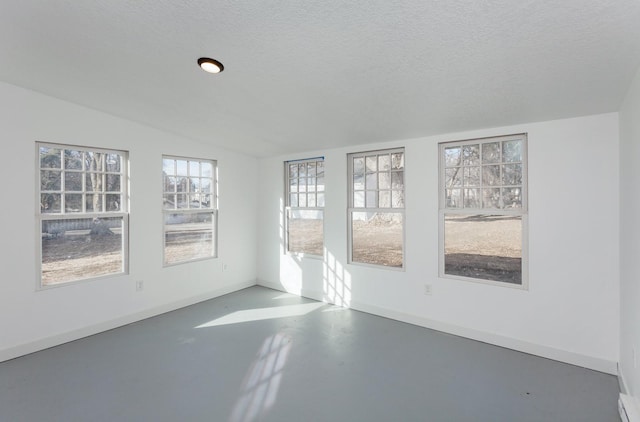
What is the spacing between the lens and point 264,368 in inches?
107

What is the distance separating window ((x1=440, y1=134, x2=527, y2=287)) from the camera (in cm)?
311

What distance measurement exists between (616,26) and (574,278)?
6.96 feet

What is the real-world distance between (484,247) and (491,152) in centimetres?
102

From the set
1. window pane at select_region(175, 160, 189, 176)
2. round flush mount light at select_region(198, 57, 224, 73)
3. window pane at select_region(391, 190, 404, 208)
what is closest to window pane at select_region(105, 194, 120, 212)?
window pane at select_region(175, 160, 189, 176)

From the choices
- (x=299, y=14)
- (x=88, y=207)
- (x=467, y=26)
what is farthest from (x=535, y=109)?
(x=88, y=207)

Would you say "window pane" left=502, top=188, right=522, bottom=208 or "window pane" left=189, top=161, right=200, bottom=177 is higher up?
"window pane" left=189, top=161, right=200, bottom=177

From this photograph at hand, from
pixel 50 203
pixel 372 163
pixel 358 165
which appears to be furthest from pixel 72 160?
pixel 372 163

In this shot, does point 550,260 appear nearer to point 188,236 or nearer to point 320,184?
point 320,184

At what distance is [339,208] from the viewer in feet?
14.4

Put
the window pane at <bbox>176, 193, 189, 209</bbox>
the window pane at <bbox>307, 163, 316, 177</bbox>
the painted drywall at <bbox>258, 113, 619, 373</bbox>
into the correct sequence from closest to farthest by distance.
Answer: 1. the painted drywall at <bbox>258, 113, 619, 373</bbox>
2. the window pane at <bbox>176, 193, 189, 209</bbox>
3. the window pane at <bbox>307, 163, 316, 177</bbox>

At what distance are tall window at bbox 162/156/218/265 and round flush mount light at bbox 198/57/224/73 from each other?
2.22 m

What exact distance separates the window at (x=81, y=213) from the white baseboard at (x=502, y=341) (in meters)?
3.17

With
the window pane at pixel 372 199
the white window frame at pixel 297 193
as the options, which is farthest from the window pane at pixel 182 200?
the window pane at pixel 372 199

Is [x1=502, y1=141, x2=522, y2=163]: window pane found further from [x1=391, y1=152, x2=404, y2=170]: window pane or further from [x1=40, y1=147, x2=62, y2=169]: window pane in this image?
[x1=40, y1=147, x2=62, y2=169]: window pane
